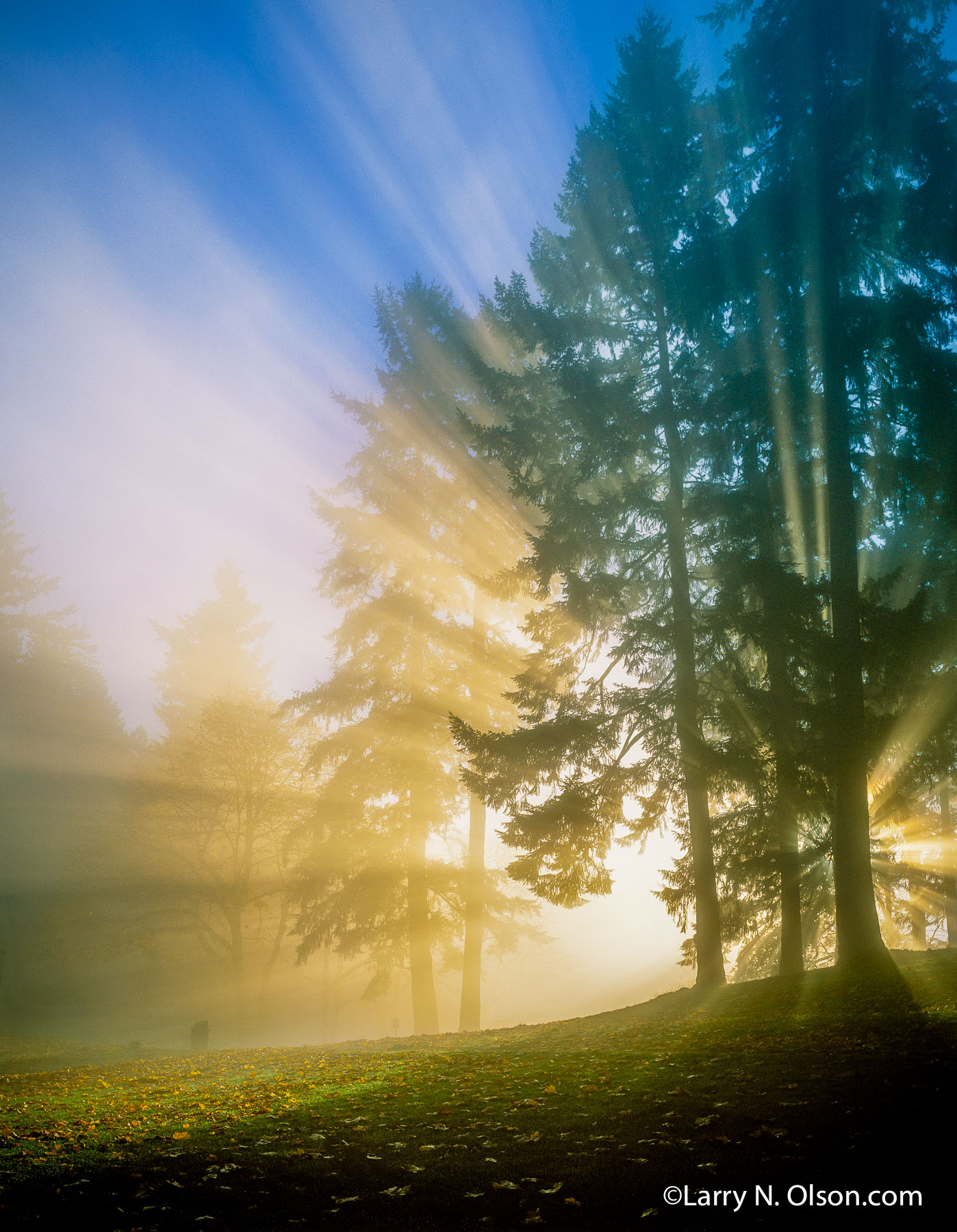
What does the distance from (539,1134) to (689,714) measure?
8339mm

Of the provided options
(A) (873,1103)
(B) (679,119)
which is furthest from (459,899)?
(B) (679,119)

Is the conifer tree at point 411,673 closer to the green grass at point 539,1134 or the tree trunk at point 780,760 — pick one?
the tree trunk at point 780,760

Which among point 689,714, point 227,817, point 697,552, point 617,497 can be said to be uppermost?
point 617,497

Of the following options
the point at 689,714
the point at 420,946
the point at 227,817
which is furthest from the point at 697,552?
the point at 227,817

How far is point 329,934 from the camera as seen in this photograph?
1748 cm

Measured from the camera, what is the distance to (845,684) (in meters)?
9.45

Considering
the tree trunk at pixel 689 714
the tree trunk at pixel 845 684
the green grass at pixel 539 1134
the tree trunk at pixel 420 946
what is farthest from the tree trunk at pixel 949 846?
the tree trunk at pixel 420 946

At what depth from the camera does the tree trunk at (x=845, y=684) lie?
29.6 feet

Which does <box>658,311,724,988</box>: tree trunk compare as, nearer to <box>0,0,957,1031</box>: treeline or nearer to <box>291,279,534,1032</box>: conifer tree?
<box>0,0,957,1031</box>: treeline

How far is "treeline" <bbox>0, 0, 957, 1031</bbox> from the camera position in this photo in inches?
391

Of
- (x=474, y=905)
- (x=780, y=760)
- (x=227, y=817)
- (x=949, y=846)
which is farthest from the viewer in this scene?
(x=227, y=817)

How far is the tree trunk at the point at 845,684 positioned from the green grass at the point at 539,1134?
117cm

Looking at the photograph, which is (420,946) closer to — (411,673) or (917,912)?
(411,673)

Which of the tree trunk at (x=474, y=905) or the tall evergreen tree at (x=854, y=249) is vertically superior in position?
the tall evergreen tree at (x=854, y=249)
